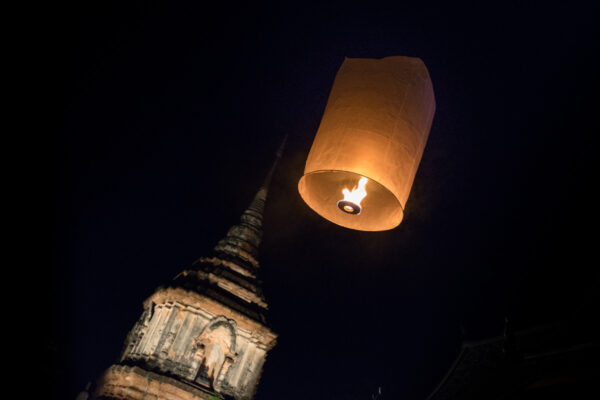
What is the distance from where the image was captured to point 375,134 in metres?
3.08

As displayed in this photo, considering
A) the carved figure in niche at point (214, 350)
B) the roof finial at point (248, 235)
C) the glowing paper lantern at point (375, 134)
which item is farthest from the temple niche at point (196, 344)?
the glowing paper lantern at point (375, 134)

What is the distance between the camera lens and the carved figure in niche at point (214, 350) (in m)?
16.5

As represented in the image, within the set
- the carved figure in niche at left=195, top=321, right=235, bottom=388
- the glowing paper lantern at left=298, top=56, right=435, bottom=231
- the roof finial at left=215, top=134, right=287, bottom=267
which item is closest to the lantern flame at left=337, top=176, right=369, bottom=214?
the glowing paper lantern at left=298, top=56, right=435, bottom=231

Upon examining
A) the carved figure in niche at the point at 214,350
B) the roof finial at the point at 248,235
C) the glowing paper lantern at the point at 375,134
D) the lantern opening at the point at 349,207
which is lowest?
the lantern opening at the point at 349,207

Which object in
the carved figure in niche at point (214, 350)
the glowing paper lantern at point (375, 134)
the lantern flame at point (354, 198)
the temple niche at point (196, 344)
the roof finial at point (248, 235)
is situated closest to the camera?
the glowing paper lantern at point (375, 134)

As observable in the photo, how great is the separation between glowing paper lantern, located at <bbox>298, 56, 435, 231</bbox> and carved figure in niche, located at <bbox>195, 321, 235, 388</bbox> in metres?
14.3

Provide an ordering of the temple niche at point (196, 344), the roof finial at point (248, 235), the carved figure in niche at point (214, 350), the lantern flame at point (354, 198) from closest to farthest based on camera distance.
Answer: the lantern flame at point (354, 198), the temple niche at point (196, 344), the carved figure in niche at point (214, 350), the roof finial at point (248, 235)

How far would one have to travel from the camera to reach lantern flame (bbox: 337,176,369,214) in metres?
3.24

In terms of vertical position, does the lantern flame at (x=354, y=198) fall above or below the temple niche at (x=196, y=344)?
below

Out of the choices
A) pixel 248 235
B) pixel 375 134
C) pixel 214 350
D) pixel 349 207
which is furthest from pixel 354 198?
pixel 248 235

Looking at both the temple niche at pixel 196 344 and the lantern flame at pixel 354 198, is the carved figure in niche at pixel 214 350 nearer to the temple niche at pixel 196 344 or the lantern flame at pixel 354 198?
the temple niche at pixel 196 344

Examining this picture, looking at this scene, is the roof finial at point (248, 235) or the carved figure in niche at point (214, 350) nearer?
the carved figure in niche at point (214, 350)

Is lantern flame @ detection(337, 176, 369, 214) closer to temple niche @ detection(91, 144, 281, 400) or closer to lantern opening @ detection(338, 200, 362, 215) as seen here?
lantern opening @ detection(338, 200, 362, 215)

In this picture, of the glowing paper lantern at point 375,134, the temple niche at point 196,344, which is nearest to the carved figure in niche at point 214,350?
the temple niche at point 196,344
